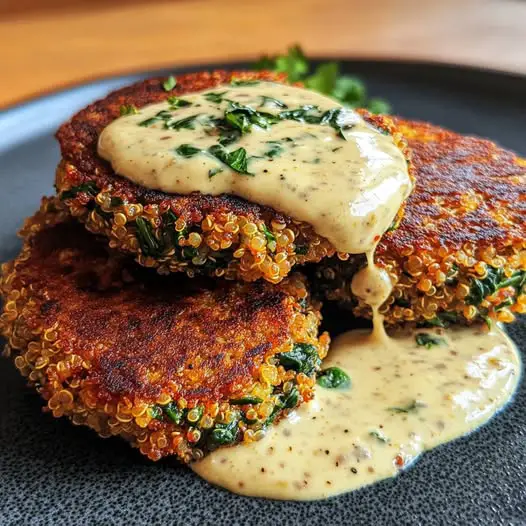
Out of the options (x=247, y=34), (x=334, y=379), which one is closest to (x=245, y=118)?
(x=334, y=379)

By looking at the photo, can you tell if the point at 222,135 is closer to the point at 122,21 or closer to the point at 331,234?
the point at 331,234

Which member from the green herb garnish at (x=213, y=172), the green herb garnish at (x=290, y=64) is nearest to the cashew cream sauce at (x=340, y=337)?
the green herb garnish at (x=213, y=172)

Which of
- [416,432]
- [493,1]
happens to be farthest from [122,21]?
[416,432]

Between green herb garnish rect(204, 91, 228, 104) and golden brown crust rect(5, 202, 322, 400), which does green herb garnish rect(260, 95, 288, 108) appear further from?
golden brown crust rect(5, 202, 322, 400)

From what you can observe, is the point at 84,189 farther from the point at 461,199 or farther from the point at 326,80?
the point at 326,80

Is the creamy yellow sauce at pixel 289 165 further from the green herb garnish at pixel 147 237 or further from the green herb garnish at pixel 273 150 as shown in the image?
the green herb garnish at pixel 147 237

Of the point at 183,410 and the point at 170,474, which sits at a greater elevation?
the point at 183,410

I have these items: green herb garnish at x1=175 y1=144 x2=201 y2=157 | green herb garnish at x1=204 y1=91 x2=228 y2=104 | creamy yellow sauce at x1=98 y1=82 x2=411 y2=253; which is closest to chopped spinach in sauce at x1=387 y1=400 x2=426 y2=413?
creamy yellow sauce at x1=98 y1=82 x2=411 y2=253
